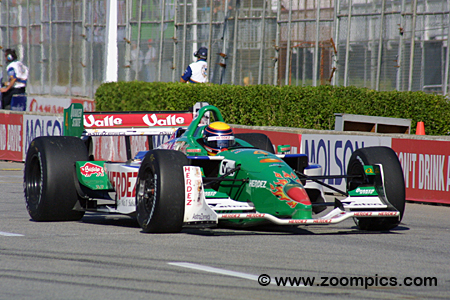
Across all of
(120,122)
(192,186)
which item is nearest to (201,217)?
(192,186)

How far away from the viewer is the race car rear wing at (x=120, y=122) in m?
10.5

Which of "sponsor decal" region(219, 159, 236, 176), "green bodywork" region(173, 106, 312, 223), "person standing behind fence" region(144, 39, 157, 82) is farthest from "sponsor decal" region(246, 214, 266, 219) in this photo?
"person standing behind fence" region(144, 39, 157, 82)

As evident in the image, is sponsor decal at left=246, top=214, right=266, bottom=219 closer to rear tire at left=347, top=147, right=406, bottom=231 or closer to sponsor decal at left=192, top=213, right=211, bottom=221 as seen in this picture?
sponsor decal at left=192, top=213, right=211, bottom=221

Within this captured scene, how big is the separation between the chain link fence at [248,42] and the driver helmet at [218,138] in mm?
13135

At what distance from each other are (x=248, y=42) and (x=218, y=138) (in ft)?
60.7

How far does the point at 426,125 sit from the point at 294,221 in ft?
30.5

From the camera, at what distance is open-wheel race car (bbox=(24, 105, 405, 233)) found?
7.78 metres

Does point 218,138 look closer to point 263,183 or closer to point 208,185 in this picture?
point 208,185

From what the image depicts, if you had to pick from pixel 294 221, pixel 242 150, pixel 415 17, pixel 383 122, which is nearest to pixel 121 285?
pixel 294 221

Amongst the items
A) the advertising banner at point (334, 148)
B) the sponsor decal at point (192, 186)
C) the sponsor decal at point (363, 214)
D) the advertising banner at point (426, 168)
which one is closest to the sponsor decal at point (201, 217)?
the sponsor decal at point (192, 186)

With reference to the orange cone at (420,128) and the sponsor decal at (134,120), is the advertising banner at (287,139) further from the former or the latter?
the sponsor decal at (134,120)

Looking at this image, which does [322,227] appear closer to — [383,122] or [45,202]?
[45,202]

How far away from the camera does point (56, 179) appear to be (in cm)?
915

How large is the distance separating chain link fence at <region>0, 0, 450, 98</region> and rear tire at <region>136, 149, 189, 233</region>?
14467mm
